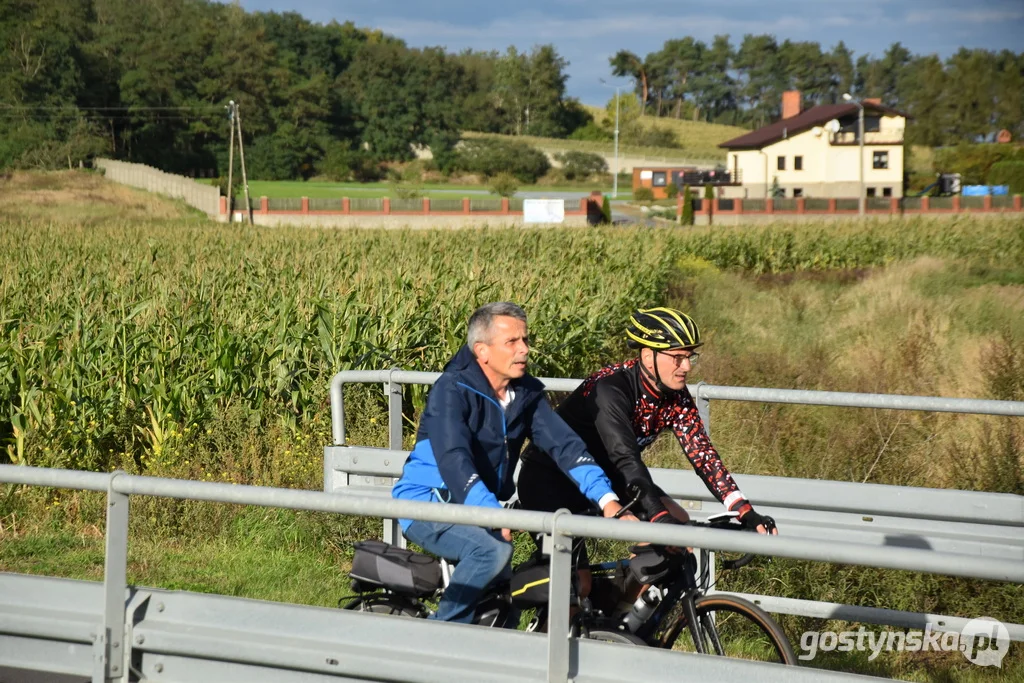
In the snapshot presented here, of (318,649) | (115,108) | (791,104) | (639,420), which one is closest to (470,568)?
(318,649)

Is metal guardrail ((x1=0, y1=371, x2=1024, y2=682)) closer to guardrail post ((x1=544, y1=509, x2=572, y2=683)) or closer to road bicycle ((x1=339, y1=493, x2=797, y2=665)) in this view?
guardrail post ((x1=544, y1=509, x2=572, y2=683))

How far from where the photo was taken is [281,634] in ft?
12.2

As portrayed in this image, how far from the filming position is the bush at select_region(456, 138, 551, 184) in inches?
4673

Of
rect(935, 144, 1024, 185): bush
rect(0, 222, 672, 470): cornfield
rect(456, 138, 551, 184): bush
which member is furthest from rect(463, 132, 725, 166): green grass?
rect(0, 222, 672, 470): cornfield

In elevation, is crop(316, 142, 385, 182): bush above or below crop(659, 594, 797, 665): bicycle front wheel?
above

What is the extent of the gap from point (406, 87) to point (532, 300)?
125m

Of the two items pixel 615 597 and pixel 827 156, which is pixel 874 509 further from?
pixel 827 156

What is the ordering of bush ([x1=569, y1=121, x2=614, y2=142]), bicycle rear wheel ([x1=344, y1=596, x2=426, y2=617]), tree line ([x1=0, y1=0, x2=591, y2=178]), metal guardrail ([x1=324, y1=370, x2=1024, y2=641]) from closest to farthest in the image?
bicycle rear wheel ([x1=344, y1=596, x2=426, y2=617])
metal guardrail ([x1=324, y1=370, x2=1024, y2=641])
tree line ([x1=0, y1=0, x2=591, y2=178])
bush ([x1=569, y1=121, x2=614, y2=142])

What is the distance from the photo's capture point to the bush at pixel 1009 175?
81.6m

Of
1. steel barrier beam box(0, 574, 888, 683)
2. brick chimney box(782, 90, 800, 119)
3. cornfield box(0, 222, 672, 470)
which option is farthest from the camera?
brick chimney box(782, 90, 800, 119)

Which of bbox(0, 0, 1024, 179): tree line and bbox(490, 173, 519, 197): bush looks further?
bbox(0, 0, 1024, 179): tree line

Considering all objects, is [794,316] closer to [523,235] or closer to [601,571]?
[523,235]

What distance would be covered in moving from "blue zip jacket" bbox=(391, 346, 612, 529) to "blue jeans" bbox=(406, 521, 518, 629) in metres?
0.16

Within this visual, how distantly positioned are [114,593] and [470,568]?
130 cm
